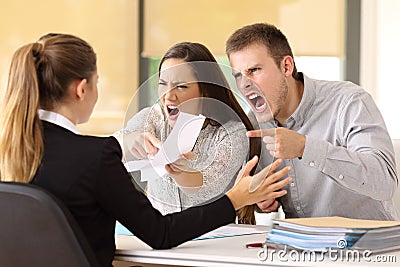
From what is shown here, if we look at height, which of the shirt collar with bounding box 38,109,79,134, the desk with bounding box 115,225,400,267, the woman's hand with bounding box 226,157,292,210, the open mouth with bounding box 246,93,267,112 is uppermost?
the shirt collar with bounding box 38,109,79,134

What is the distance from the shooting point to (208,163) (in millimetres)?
1739

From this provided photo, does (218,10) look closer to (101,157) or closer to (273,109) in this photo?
(273,109)

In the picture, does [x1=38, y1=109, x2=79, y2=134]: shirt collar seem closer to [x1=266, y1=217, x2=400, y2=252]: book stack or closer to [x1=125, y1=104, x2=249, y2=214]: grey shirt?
[x1=125, y1=104, x2=249, y2=214]: grey shirt

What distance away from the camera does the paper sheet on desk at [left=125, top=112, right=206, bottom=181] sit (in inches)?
68.0

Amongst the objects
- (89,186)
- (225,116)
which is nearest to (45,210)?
(89,186)

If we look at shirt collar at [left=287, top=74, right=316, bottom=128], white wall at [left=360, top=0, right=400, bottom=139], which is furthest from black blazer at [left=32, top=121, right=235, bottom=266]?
white wall at [left=360, top=0, right=400, bottom=139]

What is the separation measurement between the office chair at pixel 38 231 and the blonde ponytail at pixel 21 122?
0.13m

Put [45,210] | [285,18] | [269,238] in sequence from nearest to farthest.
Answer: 1. [45,210]
2. [269,238]
3. [285,18]

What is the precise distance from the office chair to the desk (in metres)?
0.17

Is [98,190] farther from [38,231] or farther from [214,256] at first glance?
[214,256]

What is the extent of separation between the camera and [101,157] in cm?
146

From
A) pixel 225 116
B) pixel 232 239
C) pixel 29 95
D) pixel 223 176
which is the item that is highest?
pixel 29 95

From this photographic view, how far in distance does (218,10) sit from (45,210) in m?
2.84

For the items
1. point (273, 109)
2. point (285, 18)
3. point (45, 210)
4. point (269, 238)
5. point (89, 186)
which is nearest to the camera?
point (45, 210)
